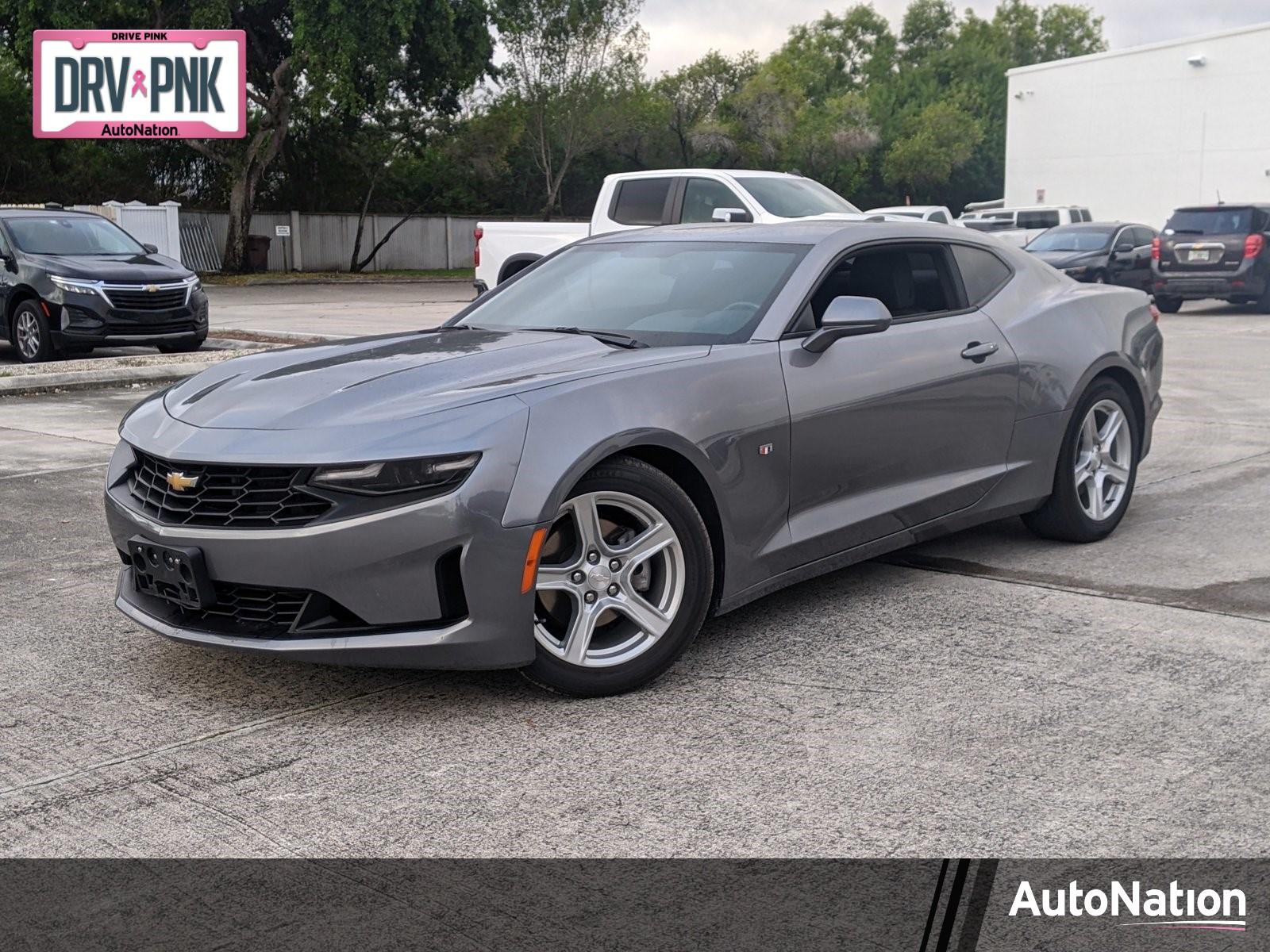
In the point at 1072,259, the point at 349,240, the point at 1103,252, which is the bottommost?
the point at 1072,259

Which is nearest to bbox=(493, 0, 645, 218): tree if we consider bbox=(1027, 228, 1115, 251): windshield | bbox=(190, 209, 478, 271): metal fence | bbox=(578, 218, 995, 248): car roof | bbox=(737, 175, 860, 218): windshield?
bbox=(190, 209, 478, 271): metal fence

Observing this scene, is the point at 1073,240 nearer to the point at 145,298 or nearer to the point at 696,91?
the point at 145,298

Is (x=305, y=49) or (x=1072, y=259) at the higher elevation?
(x=305, y=49)

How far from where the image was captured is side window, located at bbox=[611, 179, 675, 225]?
18.0 meters

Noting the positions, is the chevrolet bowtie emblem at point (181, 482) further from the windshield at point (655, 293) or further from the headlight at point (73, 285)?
the headlight at point (73, 285)

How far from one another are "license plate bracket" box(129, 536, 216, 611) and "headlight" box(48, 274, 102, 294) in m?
11.7

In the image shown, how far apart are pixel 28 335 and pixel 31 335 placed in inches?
2.5

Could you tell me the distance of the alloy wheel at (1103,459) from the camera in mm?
6500

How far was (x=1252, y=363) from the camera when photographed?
14828mm

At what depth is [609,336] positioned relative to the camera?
5.32m

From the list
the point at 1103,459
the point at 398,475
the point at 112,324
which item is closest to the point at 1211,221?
the point at 112,324

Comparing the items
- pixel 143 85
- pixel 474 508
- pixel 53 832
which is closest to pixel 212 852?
pixel 53 832

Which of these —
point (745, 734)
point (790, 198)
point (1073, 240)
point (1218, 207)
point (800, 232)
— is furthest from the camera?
point (1073, 240)

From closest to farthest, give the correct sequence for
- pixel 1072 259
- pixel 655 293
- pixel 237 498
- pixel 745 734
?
pixel 745 734
pixel 237 498
pixel 655 293
pixel 1072 259
